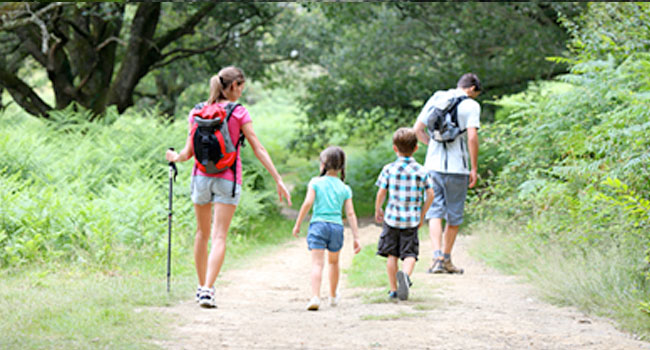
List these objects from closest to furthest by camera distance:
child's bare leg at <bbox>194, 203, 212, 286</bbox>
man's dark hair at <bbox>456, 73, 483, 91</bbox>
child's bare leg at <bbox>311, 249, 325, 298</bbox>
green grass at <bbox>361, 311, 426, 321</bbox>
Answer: green grass at <bbox>361, 311, 426, 321</bbox> → child's bare leg at <bbox>194, 203, 212, 286</bbox> → child's bare leg at <bbox>311, 249, 325, 298</bbox> → man's dark hair at <bbox>456, 73, 483, 91</bbox>

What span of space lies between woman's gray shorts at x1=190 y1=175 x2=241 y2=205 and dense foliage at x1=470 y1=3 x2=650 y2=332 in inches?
115

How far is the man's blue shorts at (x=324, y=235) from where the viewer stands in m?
6.64

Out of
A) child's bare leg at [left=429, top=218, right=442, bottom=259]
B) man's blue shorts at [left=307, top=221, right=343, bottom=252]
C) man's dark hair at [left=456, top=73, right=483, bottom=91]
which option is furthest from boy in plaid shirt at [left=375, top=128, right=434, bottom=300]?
man's dark hair at [left=456, top=73, right=483, bottom=91]

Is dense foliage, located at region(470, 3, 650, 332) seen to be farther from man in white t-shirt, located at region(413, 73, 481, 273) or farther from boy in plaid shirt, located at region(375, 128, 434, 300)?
boy in plaid shirt, located at region(375, 128, 434, 300)

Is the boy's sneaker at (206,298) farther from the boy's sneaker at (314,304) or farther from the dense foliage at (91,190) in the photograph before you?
the dense foliage at (91,190)

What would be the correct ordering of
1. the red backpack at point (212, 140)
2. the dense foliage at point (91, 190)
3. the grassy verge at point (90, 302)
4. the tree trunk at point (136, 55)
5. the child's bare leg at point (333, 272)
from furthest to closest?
A: 1. the tree trunk at point (136, 55)
2. the dense foliage at point (91, 190)
3. the child's bare leg at point (333, 272)
4. the red backpack at point (212, 140)
5. the grassy verge at point (90, 302)

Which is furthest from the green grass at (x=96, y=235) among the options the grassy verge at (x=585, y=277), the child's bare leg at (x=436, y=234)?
the grassy verge at (x=585, y=277)

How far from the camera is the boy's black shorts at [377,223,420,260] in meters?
6.90

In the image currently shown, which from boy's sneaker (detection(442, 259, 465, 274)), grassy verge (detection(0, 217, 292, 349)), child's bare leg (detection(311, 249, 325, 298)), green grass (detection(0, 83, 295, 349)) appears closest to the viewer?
grassy verge (detection(0, 217, 292, 349))

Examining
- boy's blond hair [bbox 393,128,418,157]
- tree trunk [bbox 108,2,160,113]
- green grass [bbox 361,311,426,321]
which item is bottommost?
green grass [bbox 361,311,426,321]

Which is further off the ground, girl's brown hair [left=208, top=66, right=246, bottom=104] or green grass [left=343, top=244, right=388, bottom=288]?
girl's brown hair [left=208, top=66, right=246, bottom=104]

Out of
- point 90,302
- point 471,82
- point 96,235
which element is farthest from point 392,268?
point 96,235

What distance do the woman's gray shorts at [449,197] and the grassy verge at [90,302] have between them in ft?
9.21

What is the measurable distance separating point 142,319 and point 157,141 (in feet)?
31.1
